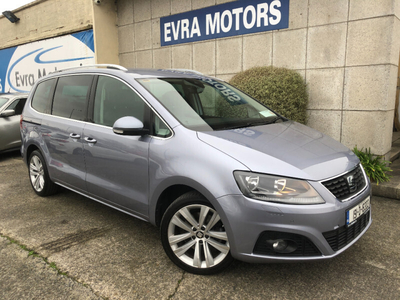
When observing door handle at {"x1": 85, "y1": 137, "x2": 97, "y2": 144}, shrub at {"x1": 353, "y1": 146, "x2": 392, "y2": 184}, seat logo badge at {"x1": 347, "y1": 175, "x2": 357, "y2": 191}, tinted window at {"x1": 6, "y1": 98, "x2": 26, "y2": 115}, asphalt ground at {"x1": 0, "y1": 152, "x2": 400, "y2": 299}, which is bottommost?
asphalt ground at {"x1": 0, "y1": 152, "x2": 400, "y2": 299}

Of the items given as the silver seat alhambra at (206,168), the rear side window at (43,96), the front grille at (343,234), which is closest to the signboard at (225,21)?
the silver seat alhambra at (206,168)

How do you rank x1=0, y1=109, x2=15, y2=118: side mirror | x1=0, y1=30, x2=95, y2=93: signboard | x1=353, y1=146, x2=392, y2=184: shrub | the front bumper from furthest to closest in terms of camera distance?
x1=0, y1=30, x2=95, y2=93: signboard → x1=0, y1=109, x2=15, y2=118: side mirror → x1=353, y1=146, x2=392, y2=184: shrub → the front bumper

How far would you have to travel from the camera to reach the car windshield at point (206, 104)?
2.93 metres

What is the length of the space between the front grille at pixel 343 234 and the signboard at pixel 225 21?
15.8 feet

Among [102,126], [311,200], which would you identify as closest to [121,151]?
[102,126]

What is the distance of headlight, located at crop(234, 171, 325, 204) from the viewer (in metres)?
2.23

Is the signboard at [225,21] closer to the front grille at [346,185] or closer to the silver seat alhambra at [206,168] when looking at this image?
the silver seat alhambra at [206,168]

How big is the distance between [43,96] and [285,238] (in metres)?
3.70

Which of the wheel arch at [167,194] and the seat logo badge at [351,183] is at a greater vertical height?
the seat logo badge at [351,183]

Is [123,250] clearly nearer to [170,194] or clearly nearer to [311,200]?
[170,194]

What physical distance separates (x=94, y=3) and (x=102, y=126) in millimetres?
6986

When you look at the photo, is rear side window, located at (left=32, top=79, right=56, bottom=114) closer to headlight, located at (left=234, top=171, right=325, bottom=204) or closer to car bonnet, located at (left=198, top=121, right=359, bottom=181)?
car bonnet, located at (left=198, top=121, right=359, bottom=181)

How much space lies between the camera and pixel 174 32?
809 centimetres

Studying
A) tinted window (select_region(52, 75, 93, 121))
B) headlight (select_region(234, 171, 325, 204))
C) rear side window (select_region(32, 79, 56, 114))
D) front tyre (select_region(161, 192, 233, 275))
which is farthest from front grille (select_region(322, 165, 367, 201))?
rear side window (select_region(32, 79, 56, 114))
